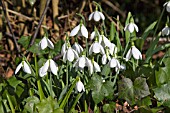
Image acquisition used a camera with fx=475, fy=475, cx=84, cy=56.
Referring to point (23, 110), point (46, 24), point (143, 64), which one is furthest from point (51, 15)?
point (23, 110)

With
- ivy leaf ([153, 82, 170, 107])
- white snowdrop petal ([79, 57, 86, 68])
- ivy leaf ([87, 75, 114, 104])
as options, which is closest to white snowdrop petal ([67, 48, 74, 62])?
white snowdrop petal ([79, 57, 86, 68])

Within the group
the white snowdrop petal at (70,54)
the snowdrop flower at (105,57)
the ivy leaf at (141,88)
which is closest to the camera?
the white snowdrop petal at (70,54)

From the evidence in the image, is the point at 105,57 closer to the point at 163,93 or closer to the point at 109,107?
the point at 109,107

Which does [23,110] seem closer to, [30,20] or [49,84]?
[49,84]

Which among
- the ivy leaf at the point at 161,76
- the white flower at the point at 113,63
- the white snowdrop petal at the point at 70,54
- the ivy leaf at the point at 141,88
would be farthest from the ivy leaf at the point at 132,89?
the white snowdrop petal at the point at 70,54

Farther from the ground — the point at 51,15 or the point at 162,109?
the point at 51,15

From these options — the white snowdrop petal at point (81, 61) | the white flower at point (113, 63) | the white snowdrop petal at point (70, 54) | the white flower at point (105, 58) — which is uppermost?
the white snowdrop petal at point (70, 54)

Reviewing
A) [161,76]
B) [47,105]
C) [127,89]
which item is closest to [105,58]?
[127,89]

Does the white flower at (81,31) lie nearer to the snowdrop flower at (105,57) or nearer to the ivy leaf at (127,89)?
the snowdrop flower at (105,57)
